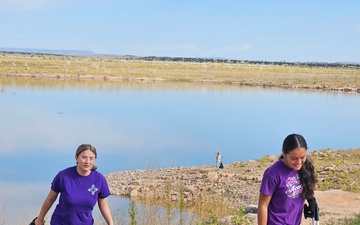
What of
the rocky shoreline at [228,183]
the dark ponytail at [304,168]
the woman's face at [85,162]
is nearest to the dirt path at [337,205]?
the rocky shoreline at [228,183]

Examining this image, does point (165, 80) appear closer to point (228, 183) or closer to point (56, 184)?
point (228, 183)

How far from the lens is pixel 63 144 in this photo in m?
19.2

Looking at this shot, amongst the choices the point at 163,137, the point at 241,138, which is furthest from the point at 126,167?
the point at 241,138

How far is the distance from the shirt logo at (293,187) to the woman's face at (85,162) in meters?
1.56

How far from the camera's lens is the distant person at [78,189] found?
4.09 metres

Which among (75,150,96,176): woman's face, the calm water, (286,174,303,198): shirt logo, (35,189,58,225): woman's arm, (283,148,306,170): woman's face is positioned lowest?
the calm water

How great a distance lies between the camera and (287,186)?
154 inches

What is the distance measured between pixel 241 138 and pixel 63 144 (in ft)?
26.0

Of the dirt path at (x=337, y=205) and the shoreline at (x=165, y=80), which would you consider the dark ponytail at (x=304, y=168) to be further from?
the shoreline at (x=165, y=80)

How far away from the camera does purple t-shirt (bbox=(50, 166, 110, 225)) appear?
4082 millimetres

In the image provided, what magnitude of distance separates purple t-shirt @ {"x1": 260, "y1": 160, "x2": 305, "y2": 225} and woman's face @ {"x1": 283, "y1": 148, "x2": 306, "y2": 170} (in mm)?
45

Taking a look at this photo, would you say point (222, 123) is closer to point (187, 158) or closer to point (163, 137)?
point (163, 137)

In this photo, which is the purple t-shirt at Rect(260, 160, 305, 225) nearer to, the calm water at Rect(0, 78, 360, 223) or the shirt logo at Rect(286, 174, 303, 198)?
the shirt logo at Rect(286, 174, 303, 198)

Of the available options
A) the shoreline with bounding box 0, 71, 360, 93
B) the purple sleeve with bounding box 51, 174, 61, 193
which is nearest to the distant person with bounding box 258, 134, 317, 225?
the purple sleeve with bounding box 51, 174, 61, 193
